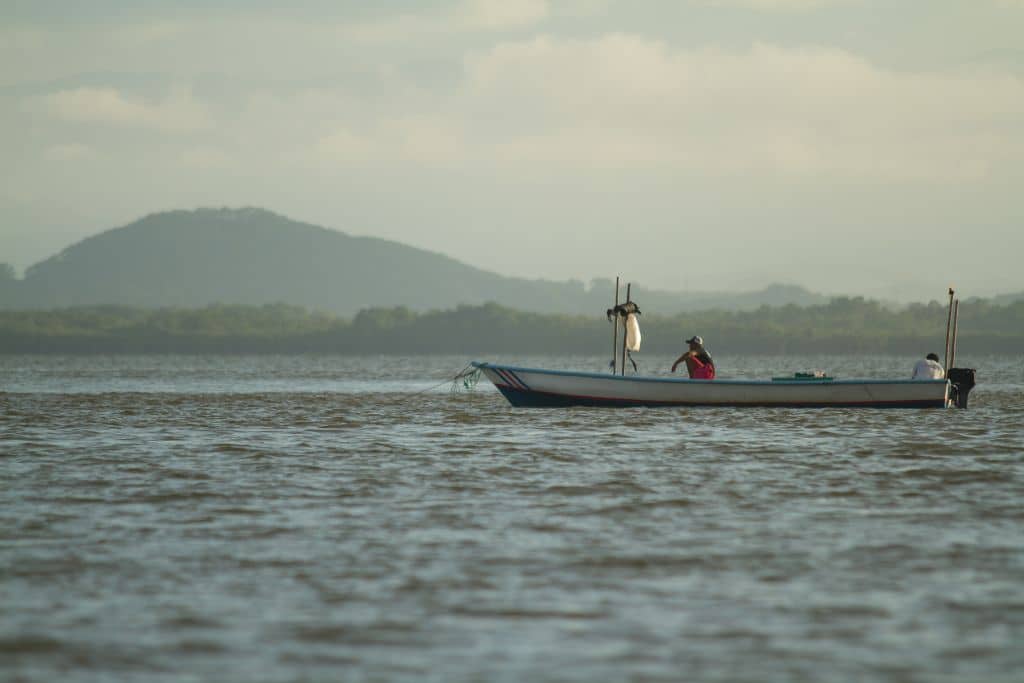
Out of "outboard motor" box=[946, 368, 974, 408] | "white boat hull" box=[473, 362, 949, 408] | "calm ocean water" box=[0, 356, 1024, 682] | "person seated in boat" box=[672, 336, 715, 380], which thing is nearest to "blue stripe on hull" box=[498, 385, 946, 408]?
"white boat hull" box=[473, 362, 949, 408]

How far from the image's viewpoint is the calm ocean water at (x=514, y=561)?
9.52 metres

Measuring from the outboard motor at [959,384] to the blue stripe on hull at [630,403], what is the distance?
1.12m

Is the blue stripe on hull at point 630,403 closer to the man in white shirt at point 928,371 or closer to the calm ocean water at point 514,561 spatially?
the man in white shirt at point 928,371

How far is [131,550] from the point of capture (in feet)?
45.2

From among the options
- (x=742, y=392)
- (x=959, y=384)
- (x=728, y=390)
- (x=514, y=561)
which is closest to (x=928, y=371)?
(x=959, y=384)

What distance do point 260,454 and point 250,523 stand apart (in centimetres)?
891

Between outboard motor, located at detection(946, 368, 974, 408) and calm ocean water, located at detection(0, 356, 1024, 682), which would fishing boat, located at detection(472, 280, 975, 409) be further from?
calm ocean water, located at detection(0, 356, 1024, 682)

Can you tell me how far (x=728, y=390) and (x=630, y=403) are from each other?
8.60 feet

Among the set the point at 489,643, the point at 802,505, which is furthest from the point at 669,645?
the point at 802,505

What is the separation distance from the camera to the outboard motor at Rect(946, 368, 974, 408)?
36469mm

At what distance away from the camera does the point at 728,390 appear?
3528 centimetres

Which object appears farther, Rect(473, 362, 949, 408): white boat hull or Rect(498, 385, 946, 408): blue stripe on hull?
Rect(498, 385, 946, 408): blue stripe on hull

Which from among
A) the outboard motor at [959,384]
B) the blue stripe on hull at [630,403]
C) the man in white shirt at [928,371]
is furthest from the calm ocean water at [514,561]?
the outboard motor at [959,384]

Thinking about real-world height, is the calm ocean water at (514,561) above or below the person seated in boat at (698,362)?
below
